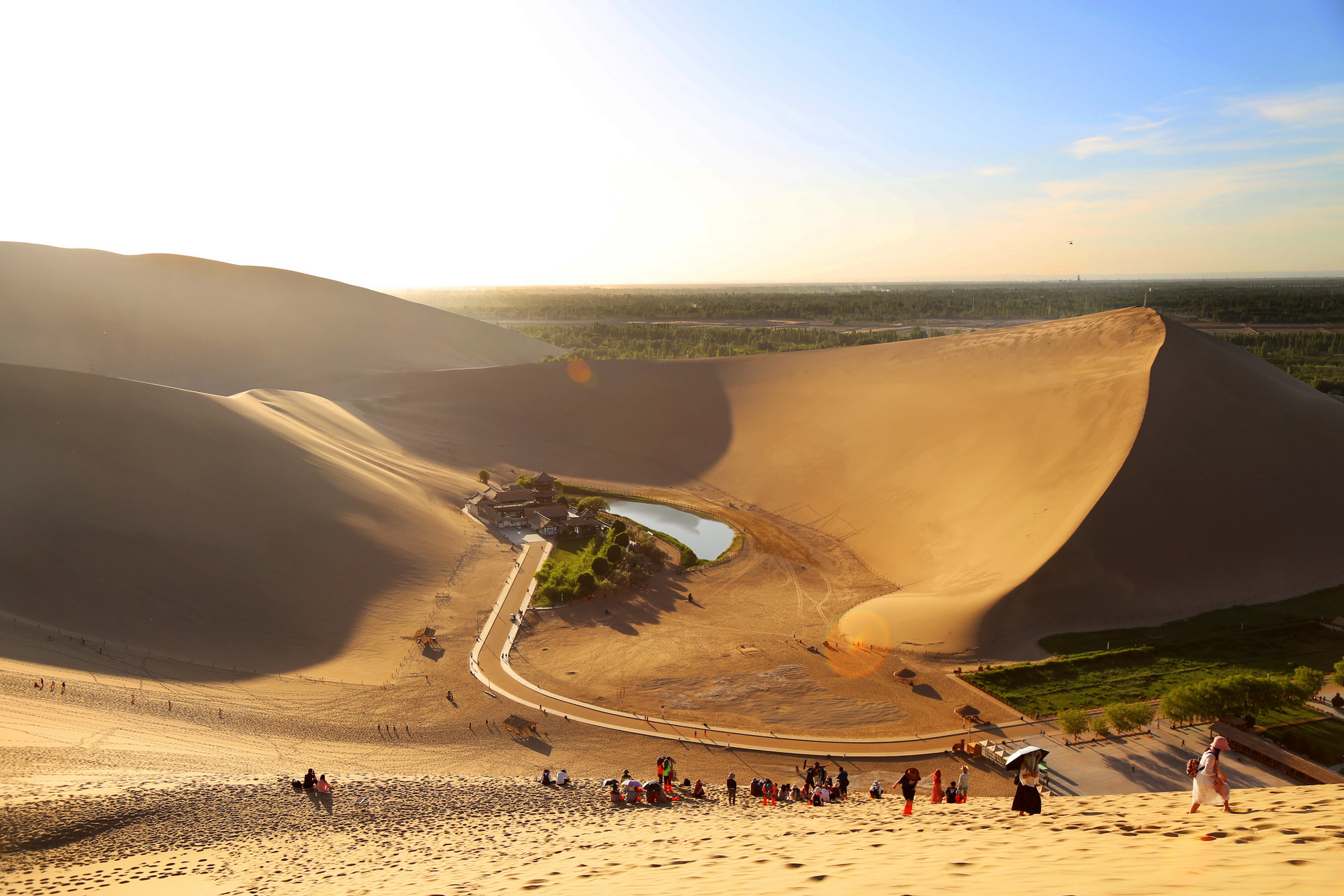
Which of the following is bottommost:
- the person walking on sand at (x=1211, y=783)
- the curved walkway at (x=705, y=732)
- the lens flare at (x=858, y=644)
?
the curved walkway at (x=705, y=732)

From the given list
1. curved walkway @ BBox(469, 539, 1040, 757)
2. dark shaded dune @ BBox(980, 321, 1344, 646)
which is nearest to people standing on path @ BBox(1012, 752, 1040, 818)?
curved walkway @ BBox(469, 539, 1040, 757)

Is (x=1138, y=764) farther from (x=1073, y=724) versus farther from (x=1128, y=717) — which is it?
(x=1073, y=724)

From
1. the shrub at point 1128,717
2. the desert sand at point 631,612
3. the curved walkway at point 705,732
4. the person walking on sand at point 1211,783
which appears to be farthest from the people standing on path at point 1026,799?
the shrub at point 1128,717

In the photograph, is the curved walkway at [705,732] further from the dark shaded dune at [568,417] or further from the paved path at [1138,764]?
the dark shaded dune at [568,417]

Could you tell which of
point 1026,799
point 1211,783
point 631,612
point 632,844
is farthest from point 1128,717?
point 631,612

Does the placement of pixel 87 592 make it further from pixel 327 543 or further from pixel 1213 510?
pixel 1213 510

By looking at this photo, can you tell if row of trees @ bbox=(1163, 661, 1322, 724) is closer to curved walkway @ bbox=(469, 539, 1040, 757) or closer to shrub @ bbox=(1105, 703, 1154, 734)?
shrub @ bbox=(1105, 703, 1154, 734)
